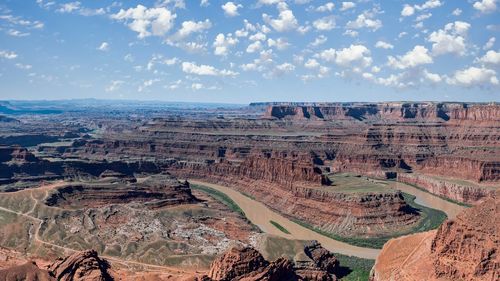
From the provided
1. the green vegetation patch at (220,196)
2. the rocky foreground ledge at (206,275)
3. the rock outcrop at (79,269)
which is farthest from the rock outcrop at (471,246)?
the green vegetation patch at (220,196)

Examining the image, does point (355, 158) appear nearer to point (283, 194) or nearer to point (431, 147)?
point (431, 147)

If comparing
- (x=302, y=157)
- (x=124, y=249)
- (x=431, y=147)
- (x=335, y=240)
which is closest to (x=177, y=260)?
(x=124, y=249)

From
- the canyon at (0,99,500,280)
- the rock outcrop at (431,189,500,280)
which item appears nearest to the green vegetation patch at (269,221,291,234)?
the canyon at (0,99,500,280)

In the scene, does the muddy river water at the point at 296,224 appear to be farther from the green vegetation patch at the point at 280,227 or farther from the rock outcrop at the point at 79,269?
the rock outcrop at the point at 79,269

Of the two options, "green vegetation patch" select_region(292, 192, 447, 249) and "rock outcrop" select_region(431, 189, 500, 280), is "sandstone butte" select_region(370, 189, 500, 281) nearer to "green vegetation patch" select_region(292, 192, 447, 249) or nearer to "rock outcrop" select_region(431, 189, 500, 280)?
"rock outcrop" select_region(431, 189, 500, 280)

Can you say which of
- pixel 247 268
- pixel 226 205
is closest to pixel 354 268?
pixel 247 268

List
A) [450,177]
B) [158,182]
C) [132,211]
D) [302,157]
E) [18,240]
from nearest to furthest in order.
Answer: [18,240] → [132,211] → [158,182] → [450,177] → [302,157]

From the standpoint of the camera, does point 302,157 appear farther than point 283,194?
Yes
